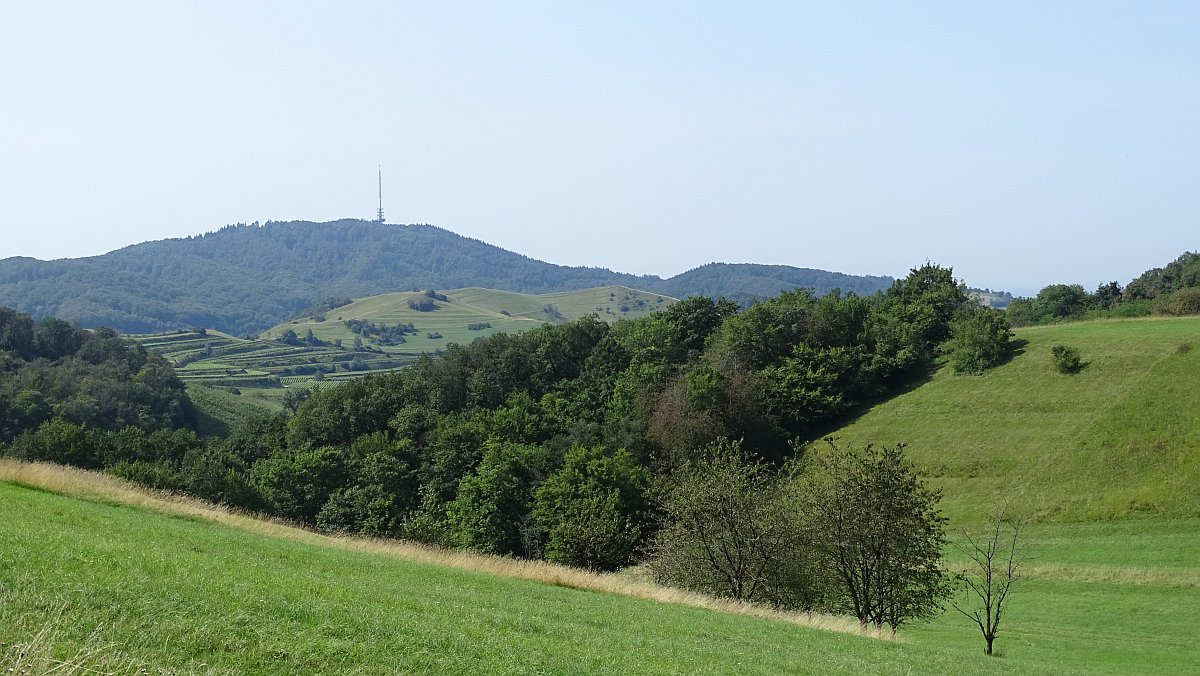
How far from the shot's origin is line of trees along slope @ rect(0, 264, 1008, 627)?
220 ft

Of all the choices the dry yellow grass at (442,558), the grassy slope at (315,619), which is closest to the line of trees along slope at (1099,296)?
the dry yellow grass at (442,558)

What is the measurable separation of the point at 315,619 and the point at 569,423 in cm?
7811

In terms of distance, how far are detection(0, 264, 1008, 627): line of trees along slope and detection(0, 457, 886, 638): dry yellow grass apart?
22.9 meters

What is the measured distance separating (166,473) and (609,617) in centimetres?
5214

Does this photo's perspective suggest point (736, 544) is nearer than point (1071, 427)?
Yes

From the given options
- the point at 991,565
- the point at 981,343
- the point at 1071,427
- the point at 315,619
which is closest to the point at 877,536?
the point at 991,565

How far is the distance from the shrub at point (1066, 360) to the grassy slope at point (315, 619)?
59.2 meters

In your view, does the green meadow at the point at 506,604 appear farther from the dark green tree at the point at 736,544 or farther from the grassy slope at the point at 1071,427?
the dark green tree at the point at 736,544

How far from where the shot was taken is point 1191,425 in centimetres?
6075

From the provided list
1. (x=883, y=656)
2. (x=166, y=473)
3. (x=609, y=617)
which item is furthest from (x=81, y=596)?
(x=166, y=473)

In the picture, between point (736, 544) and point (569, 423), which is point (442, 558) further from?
point (569, 423)

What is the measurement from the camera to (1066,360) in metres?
76.9

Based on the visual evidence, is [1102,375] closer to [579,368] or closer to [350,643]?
[579,368]

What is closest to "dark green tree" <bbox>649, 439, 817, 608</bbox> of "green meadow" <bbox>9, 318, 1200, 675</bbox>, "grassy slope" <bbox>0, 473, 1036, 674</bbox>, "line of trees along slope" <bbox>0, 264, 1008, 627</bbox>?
"green meadow" <bbox>9, 318, 1200, 675</bbox>
